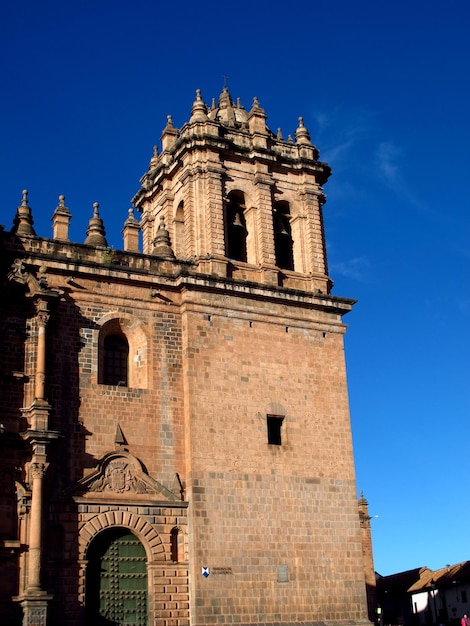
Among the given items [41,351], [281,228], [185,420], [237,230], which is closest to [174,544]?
[185,420]

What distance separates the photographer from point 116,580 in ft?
61.8

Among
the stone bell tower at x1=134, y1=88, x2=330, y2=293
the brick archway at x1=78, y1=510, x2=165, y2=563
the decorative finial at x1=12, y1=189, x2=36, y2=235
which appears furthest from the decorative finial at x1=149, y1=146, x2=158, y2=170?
the brick archway at x1=78, y1=510, x2=165, y2=563

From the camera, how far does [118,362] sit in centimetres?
2136

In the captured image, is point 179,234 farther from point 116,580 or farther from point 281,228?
point 116,580

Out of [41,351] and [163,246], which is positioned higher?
[163,246]

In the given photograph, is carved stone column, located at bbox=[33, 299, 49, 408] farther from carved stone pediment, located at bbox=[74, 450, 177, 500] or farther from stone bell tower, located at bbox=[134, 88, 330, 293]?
stone bell tower, located at bbox=[134, 88, 330, 293]

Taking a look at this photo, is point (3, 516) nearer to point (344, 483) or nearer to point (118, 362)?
point (118, 362)

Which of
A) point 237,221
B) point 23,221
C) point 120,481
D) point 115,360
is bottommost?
point 120,481

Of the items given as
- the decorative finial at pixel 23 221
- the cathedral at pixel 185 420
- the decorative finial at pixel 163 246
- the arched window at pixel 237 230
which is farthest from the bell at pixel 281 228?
the decorative finial at pixel 23 221

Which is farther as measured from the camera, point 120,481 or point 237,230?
point 237,230

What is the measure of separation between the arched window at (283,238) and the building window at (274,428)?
5.13 m

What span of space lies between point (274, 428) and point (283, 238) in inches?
245

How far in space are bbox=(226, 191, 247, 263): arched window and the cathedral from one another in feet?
0.20

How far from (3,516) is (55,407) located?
2.66m
